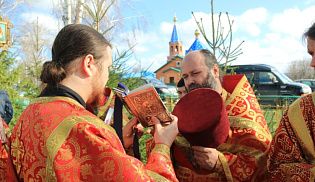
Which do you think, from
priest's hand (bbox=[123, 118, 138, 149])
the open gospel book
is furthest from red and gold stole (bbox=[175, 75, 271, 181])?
the open gospel book

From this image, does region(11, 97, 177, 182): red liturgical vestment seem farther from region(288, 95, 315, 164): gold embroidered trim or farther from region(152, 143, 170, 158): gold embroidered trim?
region(288, 95, 315, 164): gold embroidered trim

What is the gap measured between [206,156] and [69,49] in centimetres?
123

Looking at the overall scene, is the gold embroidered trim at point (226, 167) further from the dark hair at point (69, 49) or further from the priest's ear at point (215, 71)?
the dark hair at point (69, 49)

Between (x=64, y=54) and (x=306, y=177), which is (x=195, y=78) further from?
(x=64, y=54)

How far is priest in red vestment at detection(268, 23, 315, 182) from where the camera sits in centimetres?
232

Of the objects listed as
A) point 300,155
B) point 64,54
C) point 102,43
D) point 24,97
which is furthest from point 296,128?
point 24,97

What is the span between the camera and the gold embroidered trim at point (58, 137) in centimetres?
162

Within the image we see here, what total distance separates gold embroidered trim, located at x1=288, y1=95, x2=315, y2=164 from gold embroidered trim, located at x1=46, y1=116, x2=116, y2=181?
131 centimetres

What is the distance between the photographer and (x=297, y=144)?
2.39 meters

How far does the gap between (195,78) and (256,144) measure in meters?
0.73

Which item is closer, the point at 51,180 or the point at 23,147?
the point at 51,180

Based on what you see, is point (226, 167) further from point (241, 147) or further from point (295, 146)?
point (295, 146)

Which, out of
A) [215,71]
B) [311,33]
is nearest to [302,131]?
[311,33]

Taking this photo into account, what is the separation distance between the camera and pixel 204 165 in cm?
264
